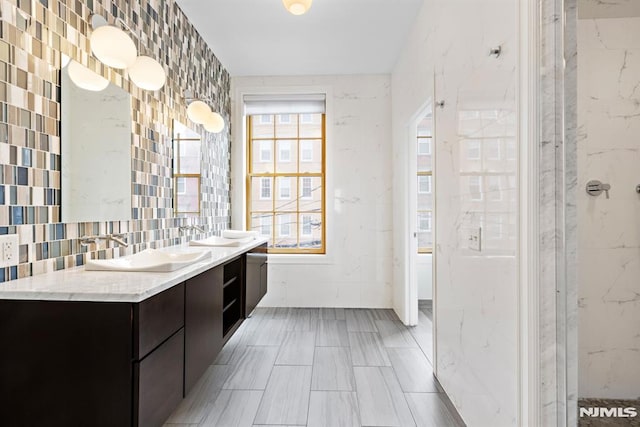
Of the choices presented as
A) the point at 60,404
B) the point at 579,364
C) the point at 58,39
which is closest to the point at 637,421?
the point at 579,364

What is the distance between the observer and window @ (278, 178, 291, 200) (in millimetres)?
4611

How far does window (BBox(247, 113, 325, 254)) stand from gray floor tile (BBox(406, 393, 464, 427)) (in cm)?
243

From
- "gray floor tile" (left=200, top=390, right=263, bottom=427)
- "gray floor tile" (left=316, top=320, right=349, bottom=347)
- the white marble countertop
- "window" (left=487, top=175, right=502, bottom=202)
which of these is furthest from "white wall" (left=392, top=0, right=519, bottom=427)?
the white marble countertop

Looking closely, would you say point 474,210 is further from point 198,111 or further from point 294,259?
point 294,259

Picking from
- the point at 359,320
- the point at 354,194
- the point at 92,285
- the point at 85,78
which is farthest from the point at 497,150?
the point at 354,194

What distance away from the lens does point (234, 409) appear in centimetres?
221

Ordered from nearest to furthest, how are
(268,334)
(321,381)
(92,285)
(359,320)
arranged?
(92,285) → (321,381) → (268,334) → (359,320)

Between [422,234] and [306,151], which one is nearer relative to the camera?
[306,151]

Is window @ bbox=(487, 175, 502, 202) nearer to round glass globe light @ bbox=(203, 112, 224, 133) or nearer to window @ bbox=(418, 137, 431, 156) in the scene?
round glass globe light @ bbox=(203, 112, 224, 133)

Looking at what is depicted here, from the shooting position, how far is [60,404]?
1325 millimetres

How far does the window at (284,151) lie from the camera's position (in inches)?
182

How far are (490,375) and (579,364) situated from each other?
0.45m

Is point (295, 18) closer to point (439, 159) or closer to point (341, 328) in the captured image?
point (439, 159)

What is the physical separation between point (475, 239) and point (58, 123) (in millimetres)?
1969
